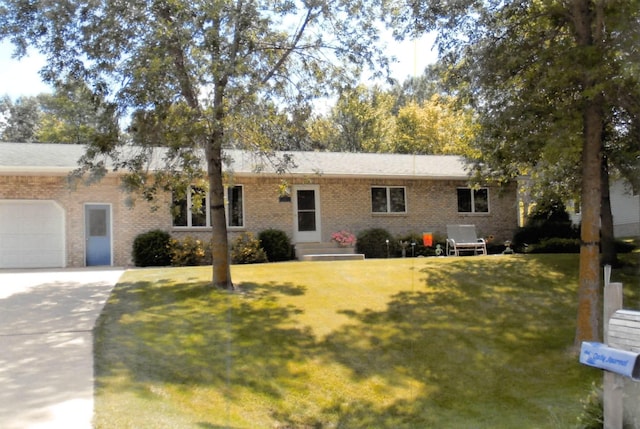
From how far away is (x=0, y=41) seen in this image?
1076cm

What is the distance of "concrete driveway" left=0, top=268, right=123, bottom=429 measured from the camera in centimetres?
546

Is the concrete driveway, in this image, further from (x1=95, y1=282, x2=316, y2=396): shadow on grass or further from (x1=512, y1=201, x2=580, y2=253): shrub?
(x1=512, y1=201, x2=580, y2=253): shrub

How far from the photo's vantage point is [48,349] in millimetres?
7680

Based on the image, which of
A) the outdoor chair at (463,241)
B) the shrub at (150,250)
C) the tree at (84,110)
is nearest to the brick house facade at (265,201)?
the shrub at (150,250)

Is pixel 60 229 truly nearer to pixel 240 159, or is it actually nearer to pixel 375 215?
pixel 240 159

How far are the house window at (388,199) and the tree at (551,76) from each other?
35.4 ft

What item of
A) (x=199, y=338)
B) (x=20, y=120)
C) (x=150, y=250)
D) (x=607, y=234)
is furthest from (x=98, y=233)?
(x=20, y=120)

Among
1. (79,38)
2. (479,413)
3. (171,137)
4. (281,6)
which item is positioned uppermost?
(281,6)

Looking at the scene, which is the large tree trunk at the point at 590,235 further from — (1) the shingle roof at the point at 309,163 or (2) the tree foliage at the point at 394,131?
(2) the tree foliage at the point at 394,131

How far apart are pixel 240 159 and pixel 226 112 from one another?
860 cm

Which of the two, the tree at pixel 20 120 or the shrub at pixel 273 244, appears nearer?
the shrub at pixel 273 244

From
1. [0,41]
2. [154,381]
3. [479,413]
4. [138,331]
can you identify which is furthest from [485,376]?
[0,41]

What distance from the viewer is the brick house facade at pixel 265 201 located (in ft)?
55.5

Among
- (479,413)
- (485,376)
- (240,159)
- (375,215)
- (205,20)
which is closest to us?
(479,413)
